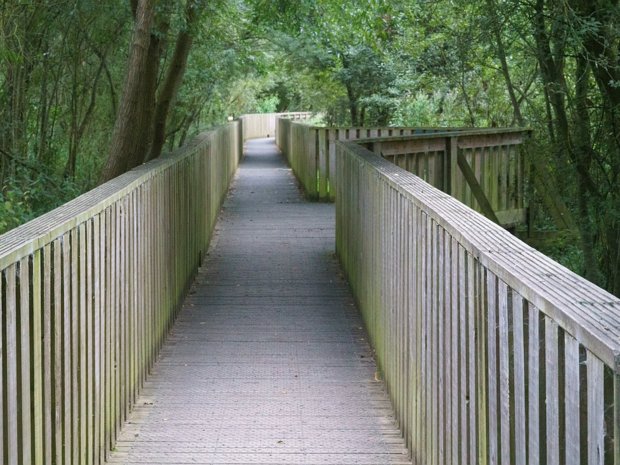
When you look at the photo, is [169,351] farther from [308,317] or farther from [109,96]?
[109,96]

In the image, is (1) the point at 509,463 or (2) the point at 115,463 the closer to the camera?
(1) the point at 509,463

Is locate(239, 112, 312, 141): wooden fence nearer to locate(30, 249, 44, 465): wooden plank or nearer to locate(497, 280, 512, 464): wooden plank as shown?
locate(30, 249, 44, 465): wooden plank

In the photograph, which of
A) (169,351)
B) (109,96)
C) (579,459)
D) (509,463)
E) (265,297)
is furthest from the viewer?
(109,96)

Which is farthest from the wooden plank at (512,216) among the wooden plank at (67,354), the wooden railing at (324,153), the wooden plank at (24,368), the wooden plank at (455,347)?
the wooden plank at (24,368)

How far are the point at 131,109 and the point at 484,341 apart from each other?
8186mm

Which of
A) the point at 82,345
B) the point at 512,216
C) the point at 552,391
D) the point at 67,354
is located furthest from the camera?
the point at 512,216

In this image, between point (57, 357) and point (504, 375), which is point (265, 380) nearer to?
point (57, 357)

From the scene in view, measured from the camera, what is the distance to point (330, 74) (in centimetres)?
2623

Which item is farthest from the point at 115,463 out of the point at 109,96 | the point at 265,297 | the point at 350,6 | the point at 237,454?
the point at 109,96

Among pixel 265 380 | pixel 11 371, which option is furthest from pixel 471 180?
pixel 11 371

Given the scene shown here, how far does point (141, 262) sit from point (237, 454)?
1.79m

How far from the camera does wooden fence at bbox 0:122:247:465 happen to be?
3555mm

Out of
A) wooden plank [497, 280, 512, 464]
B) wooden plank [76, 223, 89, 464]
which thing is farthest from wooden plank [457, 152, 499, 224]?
wooden plank [497, 280, 512, 464]

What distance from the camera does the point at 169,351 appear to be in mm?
7664
